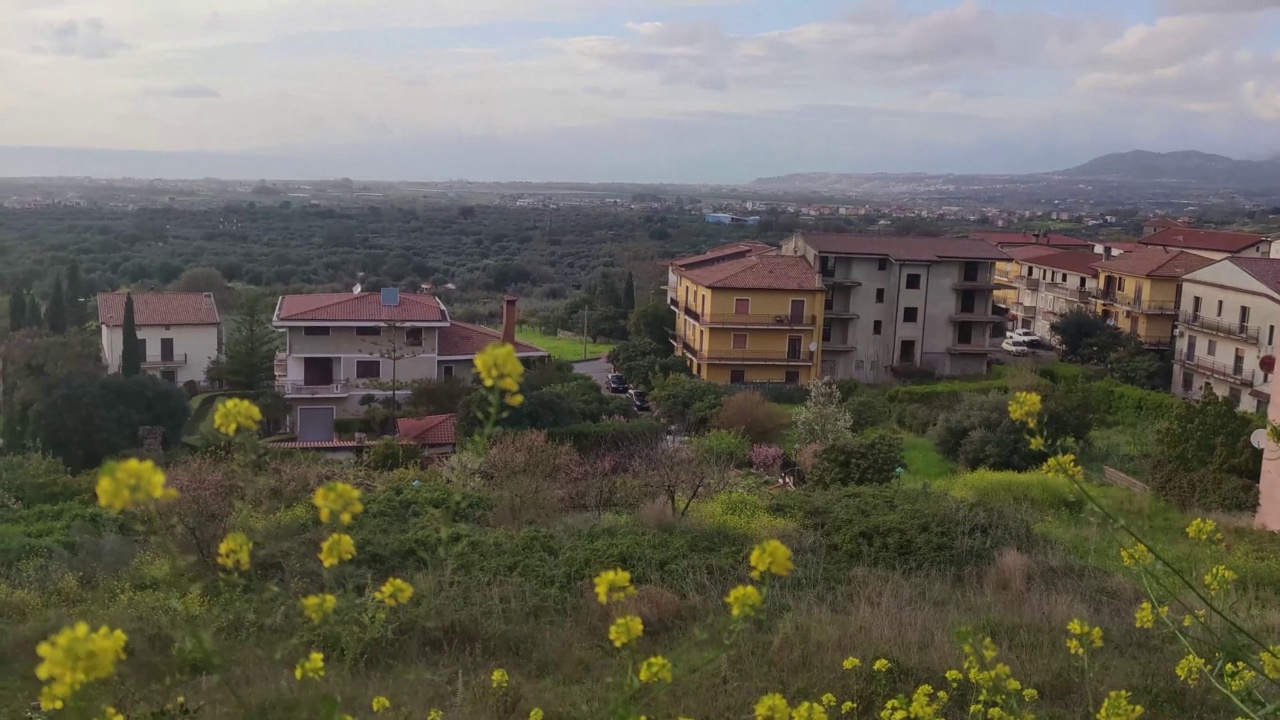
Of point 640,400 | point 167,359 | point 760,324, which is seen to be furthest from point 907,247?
point 167,359

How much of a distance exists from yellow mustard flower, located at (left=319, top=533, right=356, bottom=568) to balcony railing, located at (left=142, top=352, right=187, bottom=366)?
98.5 ft

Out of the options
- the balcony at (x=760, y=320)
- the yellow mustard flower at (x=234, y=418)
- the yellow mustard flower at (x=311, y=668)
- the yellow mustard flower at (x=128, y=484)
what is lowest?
the balcony at (x=760, y=320)

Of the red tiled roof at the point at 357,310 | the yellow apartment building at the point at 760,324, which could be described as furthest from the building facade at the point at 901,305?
the red tiled roof at the point at 357,310

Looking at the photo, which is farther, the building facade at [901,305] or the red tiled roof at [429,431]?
the building facade at [901,305]

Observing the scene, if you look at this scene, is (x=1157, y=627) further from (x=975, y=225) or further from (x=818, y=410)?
(x=975, y=225)

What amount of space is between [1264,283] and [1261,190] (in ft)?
522

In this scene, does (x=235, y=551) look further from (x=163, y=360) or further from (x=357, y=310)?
(x=163, y=360)

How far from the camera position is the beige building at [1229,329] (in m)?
30.0

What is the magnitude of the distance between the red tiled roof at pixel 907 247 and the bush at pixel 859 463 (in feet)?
56.9

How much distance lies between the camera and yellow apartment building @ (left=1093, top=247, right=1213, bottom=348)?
36.5 meters

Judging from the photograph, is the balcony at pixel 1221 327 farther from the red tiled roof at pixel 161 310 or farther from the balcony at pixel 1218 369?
the red tiled roof at pixel 161 310

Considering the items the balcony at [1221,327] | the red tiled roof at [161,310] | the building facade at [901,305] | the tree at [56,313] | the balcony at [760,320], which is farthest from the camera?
the building facade at [901,305]

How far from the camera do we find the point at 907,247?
115ft

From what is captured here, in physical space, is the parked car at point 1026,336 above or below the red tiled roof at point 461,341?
below
